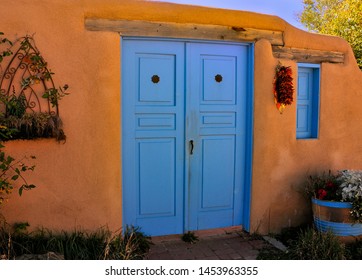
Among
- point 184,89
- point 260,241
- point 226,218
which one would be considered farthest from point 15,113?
point 260,241

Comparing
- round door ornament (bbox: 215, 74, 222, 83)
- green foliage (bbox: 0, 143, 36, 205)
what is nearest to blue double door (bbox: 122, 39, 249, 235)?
round door ornament (bbox: 215, 74, 222, 83)

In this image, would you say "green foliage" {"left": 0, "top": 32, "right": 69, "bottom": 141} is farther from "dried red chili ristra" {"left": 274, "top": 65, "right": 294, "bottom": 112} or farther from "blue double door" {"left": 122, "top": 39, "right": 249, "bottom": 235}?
"dried red chili ristra" {"left": 274, "top": 65, "right": 294, "bottom": 112}

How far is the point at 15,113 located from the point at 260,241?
325 cm

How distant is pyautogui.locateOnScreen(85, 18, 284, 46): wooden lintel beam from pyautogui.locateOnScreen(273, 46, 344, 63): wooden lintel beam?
0.37 ft

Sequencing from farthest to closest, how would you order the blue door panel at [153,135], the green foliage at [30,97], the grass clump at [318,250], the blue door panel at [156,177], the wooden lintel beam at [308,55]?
the wooden lintel beam at [308,55]
the blue door panel at [156,177]
the blue door panel at [153,135]
the grass clump at [318,250]
the green foliage at [30,97]

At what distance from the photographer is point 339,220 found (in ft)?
13.5

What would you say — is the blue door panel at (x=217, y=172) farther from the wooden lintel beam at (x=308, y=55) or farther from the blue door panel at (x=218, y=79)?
the wooden lintel beam at (x=308, y=55)

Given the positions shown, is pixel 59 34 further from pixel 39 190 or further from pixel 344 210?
pixel 344 210

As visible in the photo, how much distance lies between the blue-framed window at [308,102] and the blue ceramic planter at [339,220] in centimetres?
114

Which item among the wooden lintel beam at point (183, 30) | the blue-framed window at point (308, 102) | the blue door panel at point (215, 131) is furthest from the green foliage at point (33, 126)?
the blue-framed window at point (308, 102)

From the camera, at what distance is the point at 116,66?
12.6ft

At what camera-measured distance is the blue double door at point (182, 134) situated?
405cm

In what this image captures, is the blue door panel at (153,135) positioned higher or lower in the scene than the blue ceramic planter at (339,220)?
higher
